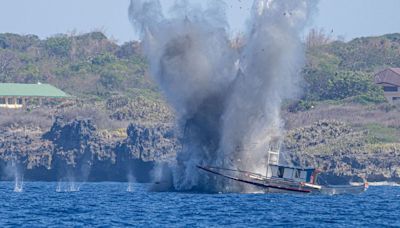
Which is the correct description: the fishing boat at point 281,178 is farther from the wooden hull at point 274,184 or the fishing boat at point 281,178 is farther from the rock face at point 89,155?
the rock face at point 89,155

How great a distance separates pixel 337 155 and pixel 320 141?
13643mm

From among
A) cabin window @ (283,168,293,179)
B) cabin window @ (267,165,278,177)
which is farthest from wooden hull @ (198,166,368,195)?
cabin window @ (267,165,278,177)

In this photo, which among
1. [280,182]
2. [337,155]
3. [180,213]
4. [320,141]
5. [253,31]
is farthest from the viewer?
[320,141]

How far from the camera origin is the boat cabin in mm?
119625

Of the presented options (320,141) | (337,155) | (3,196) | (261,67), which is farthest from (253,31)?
(320,141)

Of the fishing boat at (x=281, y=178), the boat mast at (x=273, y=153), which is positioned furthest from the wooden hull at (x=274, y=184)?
the boat mast at (x=273, y=153)

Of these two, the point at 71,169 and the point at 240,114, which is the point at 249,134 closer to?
the point at 240,114

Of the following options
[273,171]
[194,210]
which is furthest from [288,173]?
[194,210]

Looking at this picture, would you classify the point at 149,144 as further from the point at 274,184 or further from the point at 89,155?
the point at 274,184

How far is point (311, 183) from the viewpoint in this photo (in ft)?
396

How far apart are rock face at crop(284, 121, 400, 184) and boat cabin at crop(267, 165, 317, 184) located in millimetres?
40132

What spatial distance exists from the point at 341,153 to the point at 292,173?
6238 centimetres

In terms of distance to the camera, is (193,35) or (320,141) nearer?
(193,35)

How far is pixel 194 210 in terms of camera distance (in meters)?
101
